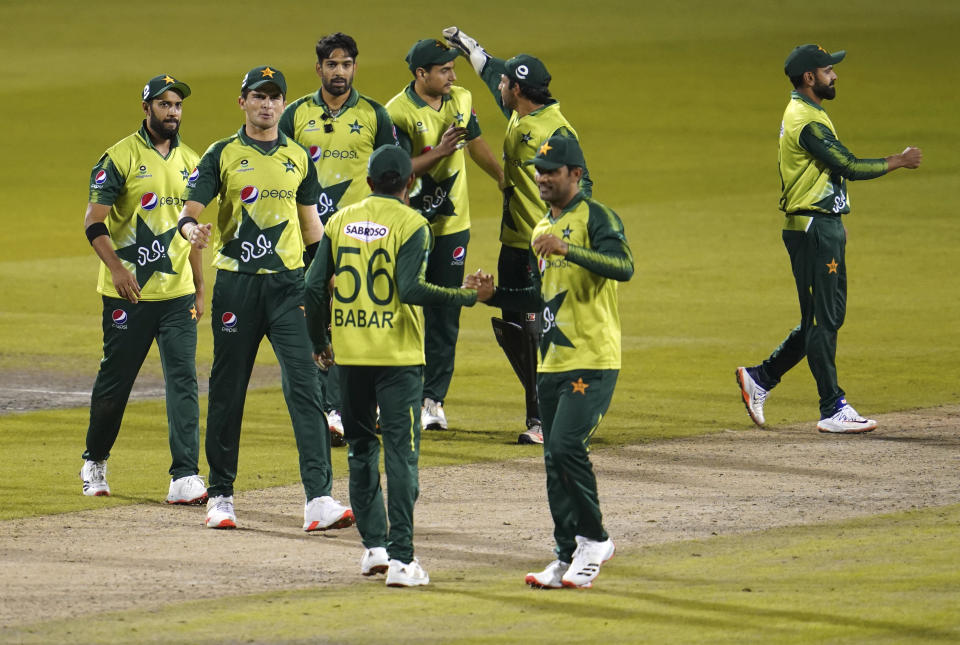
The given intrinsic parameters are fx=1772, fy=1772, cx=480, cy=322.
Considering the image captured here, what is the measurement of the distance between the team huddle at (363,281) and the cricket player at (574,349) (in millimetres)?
11

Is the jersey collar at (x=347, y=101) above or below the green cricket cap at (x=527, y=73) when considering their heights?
below

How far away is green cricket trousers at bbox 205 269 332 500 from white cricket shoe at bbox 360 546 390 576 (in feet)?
4.18

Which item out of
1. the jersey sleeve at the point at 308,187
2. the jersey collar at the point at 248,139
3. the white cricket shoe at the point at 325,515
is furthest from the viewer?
the jersey sleeve at the point at 308,187

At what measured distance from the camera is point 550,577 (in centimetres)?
842

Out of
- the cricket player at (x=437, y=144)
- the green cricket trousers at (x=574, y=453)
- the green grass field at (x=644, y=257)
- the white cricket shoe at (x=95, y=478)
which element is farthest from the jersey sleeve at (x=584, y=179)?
the white cricket shoe at (x=95, y=478)

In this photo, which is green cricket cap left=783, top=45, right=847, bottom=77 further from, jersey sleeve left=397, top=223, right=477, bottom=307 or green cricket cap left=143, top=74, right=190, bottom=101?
jersey sleeve left=397, top=223, right=477, bottom=307

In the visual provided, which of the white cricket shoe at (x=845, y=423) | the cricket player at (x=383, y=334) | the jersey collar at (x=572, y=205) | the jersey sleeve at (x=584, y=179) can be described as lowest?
the white cricket shoe at (x=845, y=423)

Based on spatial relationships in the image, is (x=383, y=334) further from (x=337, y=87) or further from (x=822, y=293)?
(x=822, y=293)

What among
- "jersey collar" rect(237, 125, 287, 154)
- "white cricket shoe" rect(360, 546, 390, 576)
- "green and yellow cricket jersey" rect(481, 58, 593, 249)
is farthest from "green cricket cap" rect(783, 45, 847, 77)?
"white cricket shoe" rect(360, 546, 390, 576)

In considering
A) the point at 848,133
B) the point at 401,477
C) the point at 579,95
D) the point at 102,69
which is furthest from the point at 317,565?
the point at 102,69

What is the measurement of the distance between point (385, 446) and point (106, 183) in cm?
320

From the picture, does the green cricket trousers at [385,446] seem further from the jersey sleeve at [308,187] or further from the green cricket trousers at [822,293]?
the green cricket trousers at [822,293]

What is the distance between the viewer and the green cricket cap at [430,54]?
12828 millimetres

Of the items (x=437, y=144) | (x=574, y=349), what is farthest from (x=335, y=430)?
(x=574, y=349)
